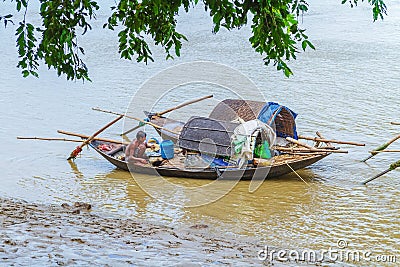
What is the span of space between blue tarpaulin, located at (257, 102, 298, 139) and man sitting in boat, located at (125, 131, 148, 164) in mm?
2049

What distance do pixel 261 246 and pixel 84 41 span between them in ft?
59.5

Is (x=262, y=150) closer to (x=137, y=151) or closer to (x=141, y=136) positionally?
(x=141, y=136)

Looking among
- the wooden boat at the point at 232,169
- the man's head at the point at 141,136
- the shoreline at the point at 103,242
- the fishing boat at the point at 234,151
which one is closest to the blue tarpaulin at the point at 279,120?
the fishing boat at the point at 234,151

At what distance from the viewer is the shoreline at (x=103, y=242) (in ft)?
20.5

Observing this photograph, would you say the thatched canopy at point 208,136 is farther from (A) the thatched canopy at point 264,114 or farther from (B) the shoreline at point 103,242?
(B) the shoreline at point 103,242

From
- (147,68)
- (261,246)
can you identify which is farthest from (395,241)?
(147,68)

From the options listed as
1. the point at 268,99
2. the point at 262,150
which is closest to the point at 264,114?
the point at 262,150

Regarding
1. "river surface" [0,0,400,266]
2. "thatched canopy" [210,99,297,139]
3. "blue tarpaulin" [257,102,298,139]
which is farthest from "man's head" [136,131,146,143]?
"blue tarpaulin" [257,102,298,139]

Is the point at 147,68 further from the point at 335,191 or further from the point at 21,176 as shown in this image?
the point at 335,191

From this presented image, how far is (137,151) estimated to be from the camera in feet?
35.8

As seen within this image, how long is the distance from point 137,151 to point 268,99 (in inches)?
263

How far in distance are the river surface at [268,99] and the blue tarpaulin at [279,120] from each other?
2.46 feet

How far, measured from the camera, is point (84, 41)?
970 inches

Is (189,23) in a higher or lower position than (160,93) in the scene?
higher
